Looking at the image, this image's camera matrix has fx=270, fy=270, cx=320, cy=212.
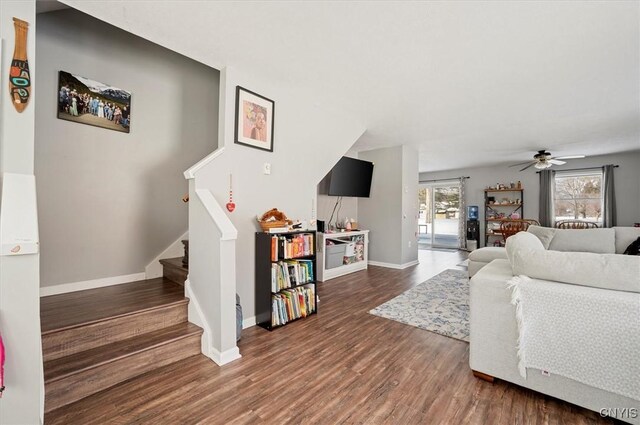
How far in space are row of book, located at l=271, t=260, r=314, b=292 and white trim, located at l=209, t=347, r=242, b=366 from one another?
634mm

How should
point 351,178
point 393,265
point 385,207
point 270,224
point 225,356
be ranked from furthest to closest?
point 385,207, point 393,265, point 351,178, point 270,224, point 225,356

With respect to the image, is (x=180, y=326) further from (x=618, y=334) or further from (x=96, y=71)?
(x=618, y=334)

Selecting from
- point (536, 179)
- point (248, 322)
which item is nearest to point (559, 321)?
point (248, 322)

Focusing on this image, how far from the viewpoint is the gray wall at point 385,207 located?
541cm

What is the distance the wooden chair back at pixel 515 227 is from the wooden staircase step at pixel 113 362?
238 inches

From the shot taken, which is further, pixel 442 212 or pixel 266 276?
pixel 442 212

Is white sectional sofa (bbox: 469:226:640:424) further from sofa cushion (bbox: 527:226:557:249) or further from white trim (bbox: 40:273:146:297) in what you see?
white trim (bbox: 40:273:146:297)

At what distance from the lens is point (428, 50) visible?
223 centimetres

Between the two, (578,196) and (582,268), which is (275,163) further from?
(578,196)

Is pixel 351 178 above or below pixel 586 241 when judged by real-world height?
above

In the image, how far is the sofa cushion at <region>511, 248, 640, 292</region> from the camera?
4.75ft

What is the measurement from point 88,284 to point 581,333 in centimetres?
377

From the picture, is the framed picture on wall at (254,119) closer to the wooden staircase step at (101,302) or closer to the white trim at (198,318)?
the white trim at (198,318)

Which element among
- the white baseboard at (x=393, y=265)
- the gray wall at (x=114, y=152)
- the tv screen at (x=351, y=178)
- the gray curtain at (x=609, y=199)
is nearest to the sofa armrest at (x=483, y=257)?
the white baseboard at (x=393, y=265)
